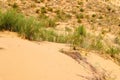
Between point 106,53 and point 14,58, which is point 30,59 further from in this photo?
point 106,53

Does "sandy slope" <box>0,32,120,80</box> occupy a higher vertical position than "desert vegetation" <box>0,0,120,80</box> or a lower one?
higher

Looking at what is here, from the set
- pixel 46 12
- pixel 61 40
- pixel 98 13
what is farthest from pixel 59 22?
pixel 61 40

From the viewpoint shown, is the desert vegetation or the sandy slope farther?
the desert vegetation

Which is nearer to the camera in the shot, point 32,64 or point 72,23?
point 32,64

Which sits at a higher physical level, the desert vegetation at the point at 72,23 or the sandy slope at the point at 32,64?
the sandy slope at the point at 32,64

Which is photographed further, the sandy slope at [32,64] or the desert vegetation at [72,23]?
the desert vegetation at [72,23]

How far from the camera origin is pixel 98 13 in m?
18.6

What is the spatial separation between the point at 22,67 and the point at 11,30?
11.6 feet

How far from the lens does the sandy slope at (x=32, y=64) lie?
512 centimetres

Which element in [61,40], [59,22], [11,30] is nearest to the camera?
[11,30]

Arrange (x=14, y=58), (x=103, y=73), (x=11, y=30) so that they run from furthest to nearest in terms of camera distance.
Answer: (x=11, y=30) → (x=103, y=73) → (x=14, y=58)

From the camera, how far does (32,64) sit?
5.62 m

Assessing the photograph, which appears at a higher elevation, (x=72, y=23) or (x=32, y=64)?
(x=32, y=64)

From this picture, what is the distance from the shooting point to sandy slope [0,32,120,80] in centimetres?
512
